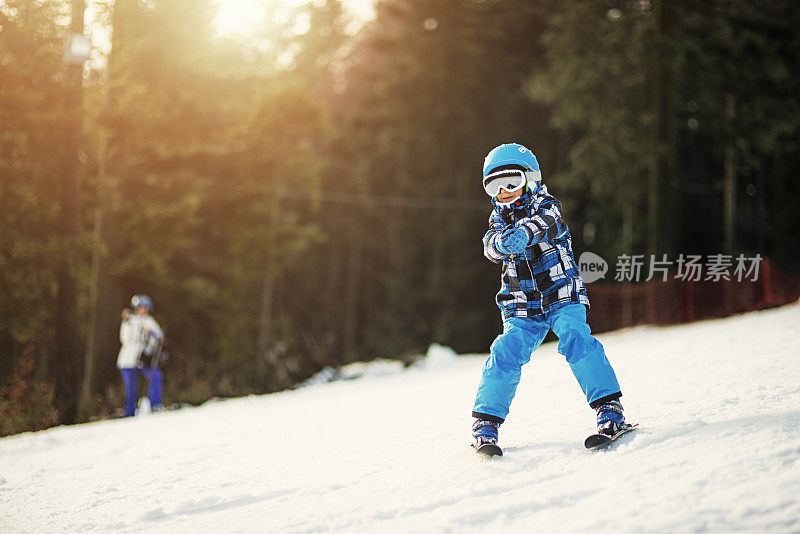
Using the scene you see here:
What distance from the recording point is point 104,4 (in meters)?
15.3

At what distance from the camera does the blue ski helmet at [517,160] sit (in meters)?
4.04

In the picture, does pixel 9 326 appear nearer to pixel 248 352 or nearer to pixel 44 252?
pixel 44 252

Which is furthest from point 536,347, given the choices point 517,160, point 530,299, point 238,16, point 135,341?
point 238,16

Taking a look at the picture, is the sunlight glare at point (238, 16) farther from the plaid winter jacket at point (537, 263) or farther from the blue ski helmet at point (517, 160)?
the plaid winter jacket at point (537, 263)

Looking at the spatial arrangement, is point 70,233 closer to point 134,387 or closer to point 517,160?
point 134,387

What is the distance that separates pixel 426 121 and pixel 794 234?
18007 mm

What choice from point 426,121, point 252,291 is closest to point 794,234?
point 426,121

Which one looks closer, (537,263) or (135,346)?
(537,263)

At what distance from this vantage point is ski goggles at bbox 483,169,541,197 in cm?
401

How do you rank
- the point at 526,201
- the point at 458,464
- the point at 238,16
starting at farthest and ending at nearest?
1. the point at 238,16
2. the point at 526,201
3. the point at 458,464

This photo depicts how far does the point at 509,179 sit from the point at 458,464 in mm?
1671

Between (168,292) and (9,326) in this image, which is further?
(168,292)

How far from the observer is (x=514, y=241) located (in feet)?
12.5

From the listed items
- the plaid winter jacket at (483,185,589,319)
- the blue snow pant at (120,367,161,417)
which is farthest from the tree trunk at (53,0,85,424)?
the plaid winter jacket at (483,185,589,319)
